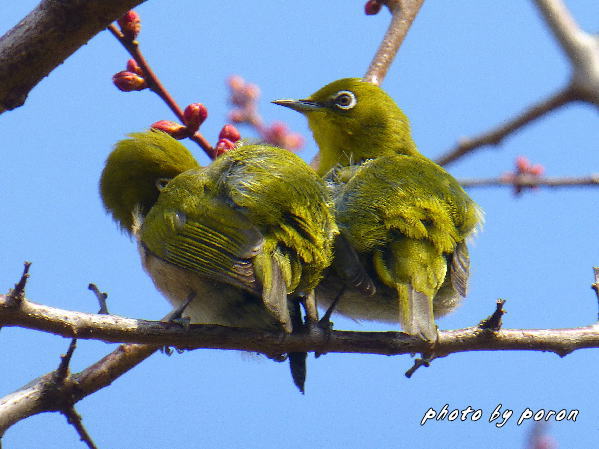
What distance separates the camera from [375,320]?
4480mm

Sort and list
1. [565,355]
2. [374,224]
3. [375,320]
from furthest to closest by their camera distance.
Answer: [375,320] → [374,224] → [565,355]

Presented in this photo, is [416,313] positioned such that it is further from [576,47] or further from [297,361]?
[576,47]

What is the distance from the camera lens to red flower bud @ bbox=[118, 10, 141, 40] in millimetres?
4359

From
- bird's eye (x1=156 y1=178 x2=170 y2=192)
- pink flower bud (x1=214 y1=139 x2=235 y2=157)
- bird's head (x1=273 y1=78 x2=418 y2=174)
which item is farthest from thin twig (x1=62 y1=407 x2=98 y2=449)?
bird's head (x1=273 y1=78 x2=418 y2=174)

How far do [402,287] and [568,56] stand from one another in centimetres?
150

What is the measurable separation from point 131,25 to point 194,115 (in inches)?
24.6

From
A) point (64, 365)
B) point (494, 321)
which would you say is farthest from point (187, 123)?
point (494, 321)

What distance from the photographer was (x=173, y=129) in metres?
4.84

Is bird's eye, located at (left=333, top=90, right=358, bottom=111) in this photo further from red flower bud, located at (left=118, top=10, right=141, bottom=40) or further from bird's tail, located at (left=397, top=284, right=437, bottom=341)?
bird's tail, located at (left=397, top=284, right=437, bottom=341)

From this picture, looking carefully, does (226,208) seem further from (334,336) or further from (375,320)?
(375,320)

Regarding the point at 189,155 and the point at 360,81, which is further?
the point at 360,81

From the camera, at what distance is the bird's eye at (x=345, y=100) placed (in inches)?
229

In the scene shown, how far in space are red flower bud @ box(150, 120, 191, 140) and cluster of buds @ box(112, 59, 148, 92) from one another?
0.30m

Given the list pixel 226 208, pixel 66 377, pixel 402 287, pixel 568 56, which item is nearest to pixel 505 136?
pixel 568 56
